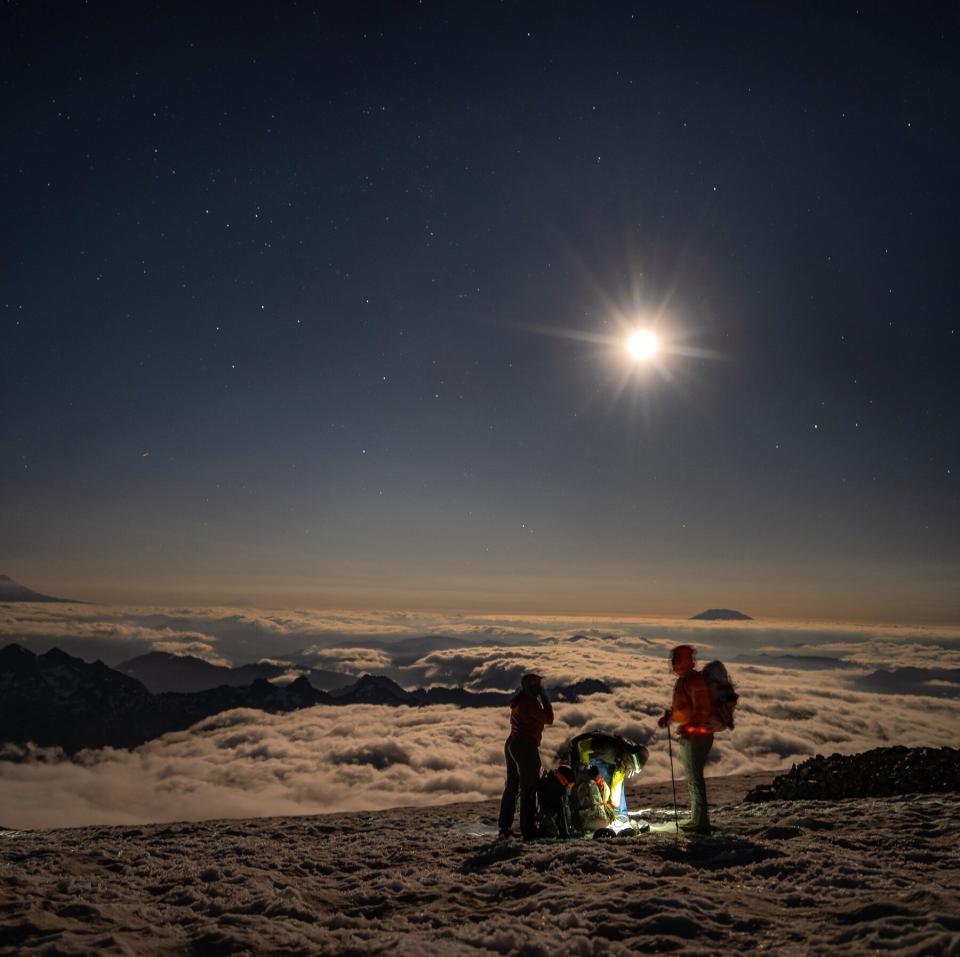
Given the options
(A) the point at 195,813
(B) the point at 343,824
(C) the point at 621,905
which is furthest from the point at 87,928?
(A) the point at 195,813

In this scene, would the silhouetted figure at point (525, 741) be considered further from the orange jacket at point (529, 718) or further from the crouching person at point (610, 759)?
the crouching person at point (610, 759)

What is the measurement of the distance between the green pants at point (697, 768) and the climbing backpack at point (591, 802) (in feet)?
3.99

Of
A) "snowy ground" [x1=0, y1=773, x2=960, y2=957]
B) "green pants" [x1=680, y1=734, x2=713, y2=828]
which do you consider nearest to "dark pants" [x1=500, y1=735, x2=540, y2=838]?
"snowy ground" [x1=0, y1=773, x2=960, y2=957]

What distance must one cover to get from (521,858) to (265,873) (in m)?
2.92

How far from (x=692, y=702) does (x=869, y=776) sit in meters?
8.29

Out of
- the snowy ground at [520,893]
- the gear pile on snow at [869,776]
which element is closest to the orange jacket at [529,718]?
the snowy ground at [520,893]

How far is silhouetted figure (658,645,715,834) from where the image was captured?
8.10 metres

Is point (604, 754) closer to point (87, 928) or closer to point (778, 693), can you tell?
point (87, 928)

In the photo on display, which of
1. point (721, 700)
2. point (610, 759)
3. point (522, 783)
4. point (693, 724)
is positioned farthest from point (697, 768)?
point (522, 783)

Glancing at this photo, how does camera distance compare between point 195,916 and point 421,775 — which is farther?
point 421,775

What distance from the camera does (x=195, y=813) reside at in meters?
176

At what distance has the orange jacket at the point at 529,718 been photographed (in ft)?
31.1

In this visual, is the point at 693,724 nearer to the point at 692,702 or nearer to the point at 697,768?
the point at 692,702

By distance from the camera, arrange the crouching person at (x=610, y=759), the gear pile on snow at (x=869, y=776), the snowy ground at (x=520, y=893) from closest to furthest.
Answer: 1. the snowy ground at (x=520, y=893)
2. the crouching person at (x=610, y=759)
3. the gear pile on snow at (x=869, y=776)
